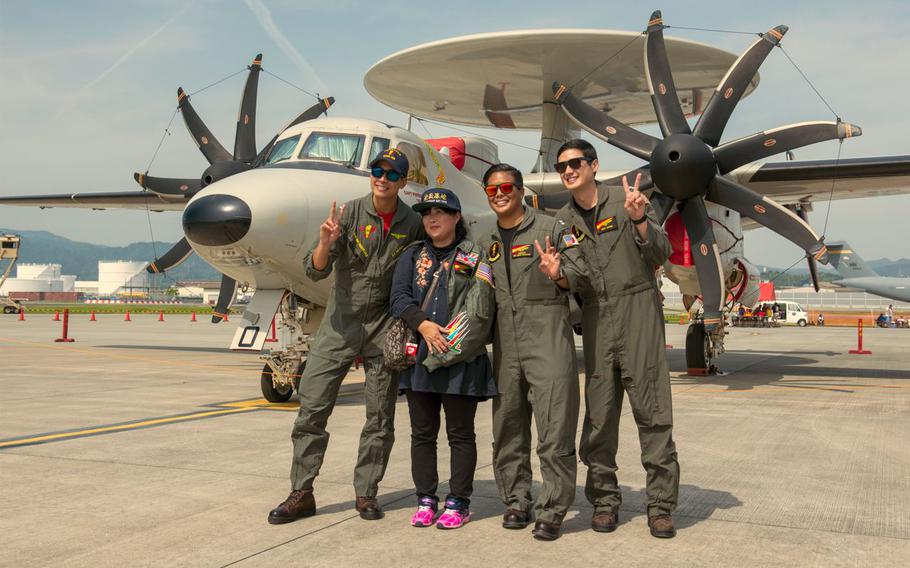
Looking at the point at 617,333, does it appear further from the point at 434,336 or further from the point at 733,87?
the point at 733,87

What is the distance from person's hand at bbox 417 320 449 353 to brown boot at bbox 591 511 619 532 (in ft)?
4.40

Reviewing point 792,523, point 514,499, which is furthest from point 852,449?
point 514,499

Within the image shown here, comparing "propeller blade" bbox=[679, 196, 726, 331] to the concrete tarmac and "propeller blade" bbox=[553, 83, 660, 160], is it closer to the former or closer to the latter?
"propeller blade" bbox=[553, 83, 660, 160]

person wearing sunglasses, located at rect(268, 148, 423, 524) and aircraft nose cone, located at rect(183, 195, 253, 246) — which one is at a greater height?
aircraft nose cone, located at rect(183, 195, 253, 246)

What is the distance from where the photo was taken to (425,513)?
448 centimetres

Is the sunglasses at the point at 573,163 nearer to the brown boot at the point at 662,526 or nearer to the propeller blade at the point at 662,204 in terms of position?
the brown boot at the point at 662,526

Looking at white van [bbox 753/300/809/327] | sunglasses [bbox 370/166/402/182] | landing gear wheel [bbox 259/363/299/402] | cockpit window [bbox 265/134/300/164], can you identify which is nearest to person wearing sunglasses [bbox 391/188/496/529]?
sunglasses [bbox 370/166/402/182]

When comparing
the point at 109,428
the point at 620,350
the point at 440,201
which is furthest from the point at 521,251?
the point at 109,428

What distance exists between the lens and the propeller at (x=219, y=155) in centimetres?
1507

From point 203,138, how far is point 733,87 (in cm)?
1102

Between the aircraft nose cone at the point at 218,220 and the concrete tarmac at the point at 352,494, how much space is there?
202 cm

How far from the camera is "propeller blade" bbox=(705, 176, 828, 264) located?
12477mm

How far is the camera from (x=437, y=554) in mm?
3893

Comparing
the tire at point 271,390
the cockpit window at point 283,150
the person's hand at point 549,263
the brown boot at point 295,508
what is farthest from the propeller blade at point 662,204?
the brown boot at point 295,508
